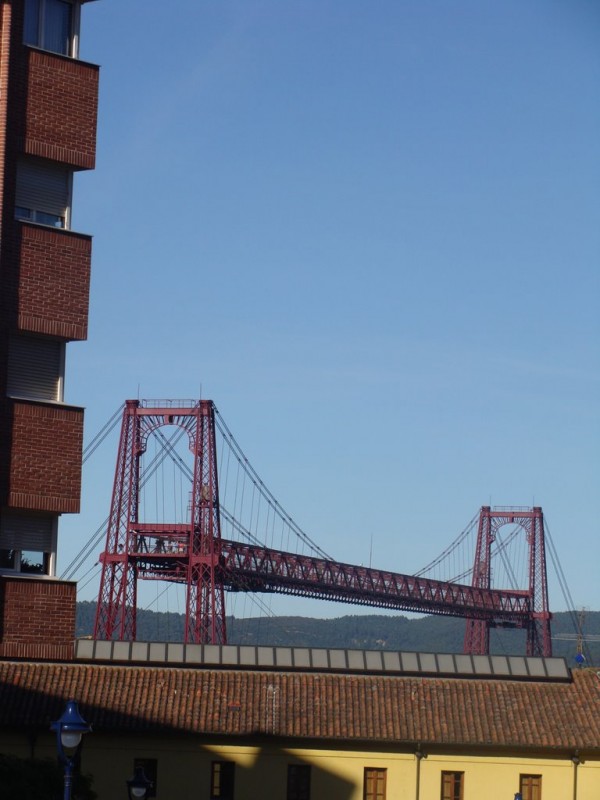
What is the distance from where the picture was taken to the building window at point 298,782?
33.7m

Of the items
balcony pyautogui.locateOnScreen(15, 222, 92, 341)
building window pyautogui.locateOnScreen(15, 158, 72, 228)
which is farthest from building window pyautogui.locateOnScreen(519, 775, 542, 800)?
building window pyautogui.locateOnScreen(15, 158, 72, 228)

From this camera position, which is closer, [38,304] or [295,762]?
[38,304]

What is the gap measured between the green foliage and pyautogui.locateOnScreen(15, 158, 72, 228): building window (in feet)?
31.4

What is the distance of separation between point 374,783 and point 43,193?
1451 centimetres

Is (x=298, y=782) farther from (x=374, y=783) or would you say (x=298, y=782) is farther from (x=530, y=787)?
(x=530, y=787)

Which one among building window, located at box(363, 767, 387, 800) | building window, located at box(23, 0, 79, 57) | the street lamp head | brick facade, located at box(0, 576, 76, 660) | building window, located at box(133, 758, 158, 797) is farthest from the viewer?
building window, located at box(363, 767, 387, 800)

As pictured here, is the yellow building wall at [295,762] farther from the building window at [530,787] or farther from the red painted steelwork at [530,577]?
the red painted steelwork at [530,577]

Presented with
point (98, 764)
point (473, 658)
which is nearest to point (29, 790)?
point (98, 764)

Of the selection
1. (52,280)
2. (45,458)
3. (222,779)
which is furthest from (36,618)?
(222,779)

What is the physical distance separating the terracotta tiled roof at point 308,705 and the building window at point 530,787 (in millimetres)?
775

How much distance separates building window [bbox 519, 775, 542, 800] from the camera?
1357 inches

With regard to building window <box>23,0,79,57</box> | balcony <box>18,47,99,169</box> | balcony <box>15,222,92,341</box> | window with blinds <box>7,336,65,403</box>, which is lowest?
window with blinds <box>7,336,65,403</box>

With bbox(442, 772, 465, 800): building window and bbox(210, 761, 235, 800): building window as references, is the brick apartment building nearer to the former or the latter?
bbox(210, 761, 235, 800): building window

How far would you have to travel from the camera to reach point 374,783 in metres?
34.2
